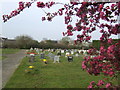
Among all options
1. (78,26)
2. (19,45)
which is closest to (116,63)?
(78,26)

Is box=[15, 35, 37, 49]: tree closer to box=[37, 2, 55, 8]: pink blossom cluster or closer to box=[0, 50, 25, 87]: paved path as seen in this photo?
box=[0, 50, 25, 87]: paved path

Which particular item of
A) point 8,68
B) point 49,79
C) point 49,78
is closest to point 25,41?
point 8,68

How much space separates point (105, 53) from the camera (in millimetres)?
2148

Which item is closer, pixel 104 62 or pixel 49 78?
pixel 104 62

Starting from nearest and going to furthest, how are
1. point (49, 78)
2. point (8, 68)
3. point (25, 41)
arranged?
1. point (49, 78)
2. point (8, 68)
3. point (25, 41)

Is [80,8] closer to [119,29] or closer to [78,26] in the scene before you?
[78,26]

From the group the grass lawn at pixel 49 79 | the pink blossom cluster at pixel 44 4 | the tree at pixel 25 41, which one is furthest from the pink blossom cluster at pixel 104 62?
the tree at pixel 25 41

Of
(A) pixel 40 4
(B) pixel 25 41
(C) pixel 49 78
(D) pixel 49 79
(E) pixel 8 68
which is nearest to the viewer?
(A) pixel 40 4

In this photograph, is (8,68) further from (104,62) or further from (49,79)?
A: (104,62)

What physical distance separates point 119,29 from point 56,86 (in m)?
4.60

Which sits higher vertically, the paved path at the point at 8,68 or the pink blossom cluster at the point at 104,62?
the pink blossom cluster at the point at 104,62

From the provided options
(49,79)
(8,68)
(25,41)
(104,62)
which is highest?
(25,41)

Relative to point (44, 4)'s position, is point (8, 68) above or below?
below

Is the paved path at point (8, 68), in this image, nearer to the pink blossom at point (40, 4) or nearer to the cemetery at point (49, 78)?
the cemetery at point (49, 78)
